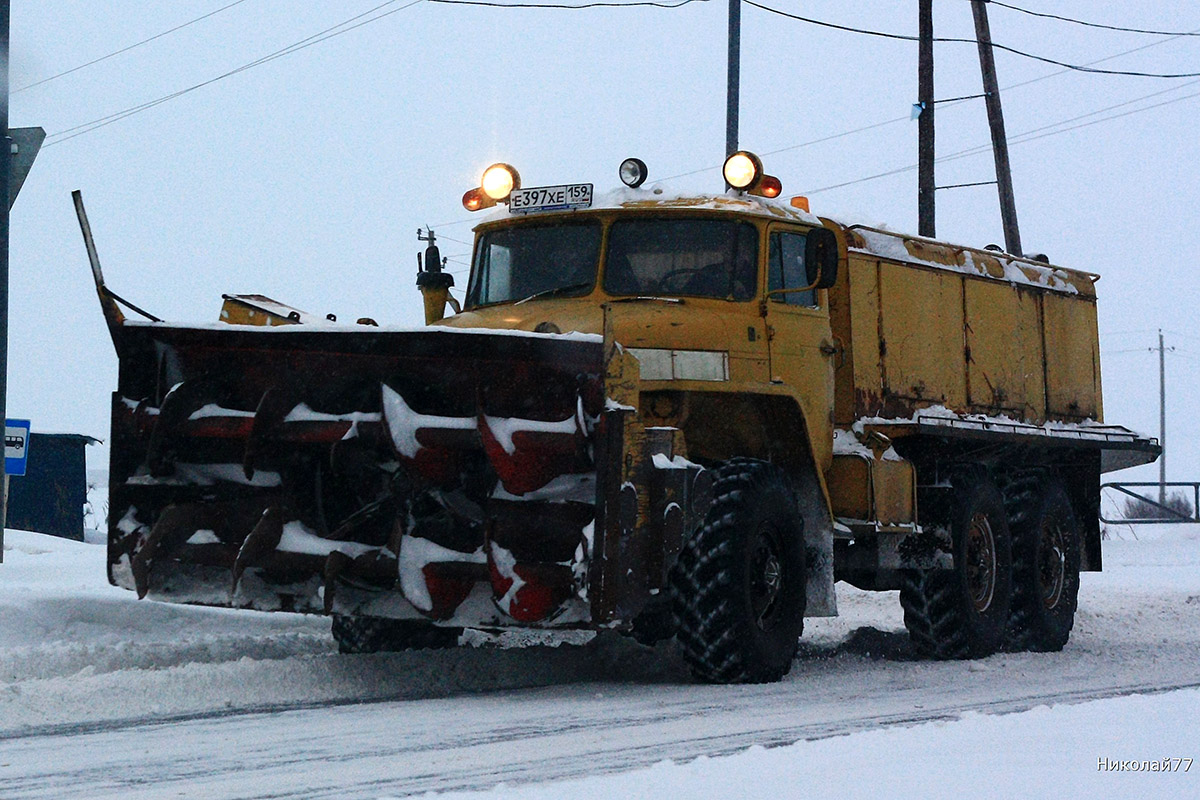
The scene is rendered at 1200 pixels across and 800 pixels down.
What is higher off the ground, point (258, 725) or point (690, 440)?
point (690, 440)

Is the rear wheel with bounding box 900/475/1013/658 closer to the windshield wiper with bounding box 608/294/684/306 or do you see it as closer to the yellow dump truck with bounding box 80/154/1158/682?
the yellow dump truck with bounding box 80/154/1158/682

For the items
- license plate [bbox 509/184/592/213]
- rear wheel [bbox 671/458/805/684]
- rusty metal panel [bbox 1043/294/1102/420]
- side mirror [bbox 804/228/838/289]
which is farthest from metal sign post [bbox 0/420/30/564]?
rusty metal panel [bbox 1043/294/1102/420]

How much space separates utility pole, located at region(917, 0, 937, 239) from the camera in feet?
70.5

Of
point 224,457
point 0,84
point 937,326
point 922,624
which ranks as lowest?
point 922,624

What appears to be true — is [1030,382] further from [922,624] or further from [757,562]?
[757,562]

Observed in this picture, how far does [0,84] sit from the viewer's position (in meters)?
12.9

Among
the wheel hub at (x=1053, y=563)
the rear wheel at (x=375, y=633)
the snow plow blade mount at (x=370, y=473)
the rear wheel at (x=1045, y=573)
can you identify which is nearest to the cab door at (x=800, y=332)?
the snow plow blade mount at (x=370, y=473)

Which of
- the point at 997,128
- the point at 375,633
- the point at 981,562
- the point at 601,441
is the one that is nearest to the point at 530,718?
the point at 601,441

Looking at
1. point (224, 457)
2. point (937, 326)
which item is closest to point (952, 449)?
point (937, 326)

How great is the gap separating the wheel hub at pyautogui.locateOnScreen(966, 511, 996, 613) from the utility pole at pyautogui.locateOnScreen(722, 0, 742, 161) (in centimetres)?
867

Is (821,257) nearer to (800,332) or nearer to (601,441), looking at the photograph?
(800,332)

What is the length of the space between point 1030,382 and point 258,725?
7.62 m

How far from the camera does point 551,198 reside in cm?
941

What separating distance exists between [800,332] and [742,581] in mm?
1968
